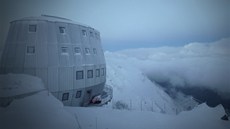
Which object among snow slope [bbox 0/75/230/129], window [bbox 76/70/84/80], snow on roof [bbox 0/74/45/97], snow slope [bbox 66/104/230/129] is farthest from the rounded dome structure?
snow slope [bbox 66/104/230/129]

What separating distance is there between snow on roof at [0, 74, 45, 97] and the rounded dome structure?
0.10 m

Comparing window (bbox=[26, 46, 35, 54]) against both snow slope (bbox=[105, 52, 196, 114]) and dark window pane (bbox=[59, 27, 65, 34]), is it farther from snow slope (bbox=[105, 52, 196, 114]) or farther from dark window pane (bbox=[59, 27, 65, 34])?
snow slope (bbox=[105, 52, 196, 114])

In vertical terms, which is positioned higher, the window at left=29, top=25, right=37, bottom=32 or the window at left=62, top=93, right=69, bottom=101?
the window at left=29, top=25, right=37, bottom=32

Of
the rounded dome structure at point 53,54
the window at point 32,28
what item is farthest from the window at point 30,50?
the window at point 32,28

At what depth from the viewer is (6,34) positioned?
163 inches

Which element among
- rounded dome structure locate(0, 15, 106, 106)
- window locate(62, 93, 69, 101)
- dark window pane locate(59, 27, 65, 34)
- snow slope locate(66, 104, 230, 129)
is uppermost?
dark window pane locate(59, 27, 65, 34)

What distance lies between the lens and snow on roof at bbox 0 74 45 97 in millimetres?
3701

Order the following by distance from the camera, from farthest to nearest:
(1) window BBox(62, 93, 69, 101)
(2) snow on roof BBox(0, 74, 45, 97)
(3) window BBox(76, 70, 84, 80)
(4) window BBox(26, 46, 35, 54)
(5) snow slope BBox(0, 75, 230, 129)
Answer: (3) window BBox(76, 70, 84, 80)
(1) window BBox(62, 93, 69, 101)
(4) window BBox(26, 46, 35, 54)
(2) snow on roof BBox(0, 74, 45, 97)
(5) snow slope BBox(0, 75, 230, 129)

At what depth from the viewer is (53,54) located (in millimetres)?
4105

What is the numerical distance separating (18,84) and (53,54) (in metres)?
0.74

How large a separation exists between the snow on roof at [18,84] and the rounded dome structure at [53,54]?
0.10 meters

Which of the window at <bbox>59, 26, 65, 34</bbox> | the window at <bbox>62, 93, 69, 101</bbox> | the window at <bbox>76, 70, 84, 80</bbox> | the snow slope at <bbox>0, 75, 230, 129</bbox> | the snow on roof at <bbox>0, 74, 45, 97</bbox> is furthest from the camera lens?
the window at <bbox>76, 70, 84, 80</bbox>

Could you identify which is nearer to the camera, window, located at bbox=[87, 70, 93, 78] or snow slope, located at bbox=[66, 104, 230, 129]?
snow slope, located at bbox=[66, 104, 230, 129]

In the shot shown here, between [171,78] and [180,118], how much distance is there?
0.71m
